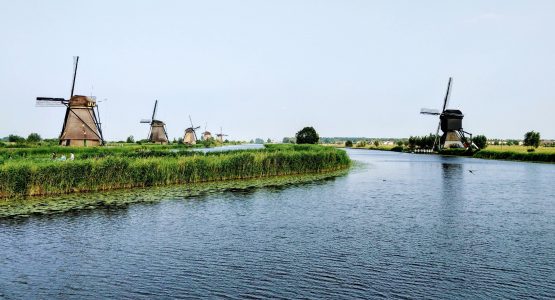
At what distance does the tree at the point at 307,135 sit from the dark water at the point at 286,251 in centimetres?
7256

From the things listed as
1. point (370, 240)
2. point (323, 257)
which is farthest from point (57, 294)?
point (370, 240)

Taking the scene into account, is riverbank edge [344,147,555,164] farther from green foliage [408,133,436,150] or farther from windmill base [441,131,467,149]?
green foliage [408,133,436,150]

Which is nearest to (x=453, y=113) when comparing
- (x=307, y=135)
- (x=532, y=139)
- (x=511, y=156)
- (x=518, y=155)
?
(x=511, y=156)

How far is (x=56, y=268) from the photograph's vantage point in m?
12.0

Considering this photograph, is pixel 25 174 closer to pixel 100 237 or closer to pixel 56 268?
pixel 100 237

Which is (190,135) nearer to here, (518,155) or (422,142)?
(422,142)

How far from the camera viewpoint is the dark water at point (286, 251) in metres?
10.4

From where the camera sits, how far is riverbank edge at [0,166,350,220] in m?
20.7

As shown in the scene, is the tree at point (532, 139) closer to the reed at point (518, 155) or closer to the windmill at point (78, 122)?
the reed at point (518, 155)

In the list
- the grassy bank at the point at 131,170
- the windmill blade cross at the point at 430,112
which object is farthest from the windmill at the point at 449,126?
the grassy bank at the point at 131,170

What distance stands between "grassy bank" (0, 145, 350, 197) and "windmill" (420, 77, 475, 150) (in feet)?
160

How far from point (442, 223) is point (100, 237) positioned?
1247 cm

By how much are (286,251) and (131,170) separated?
18009mm

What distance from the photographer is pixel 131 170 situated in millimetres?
28875
